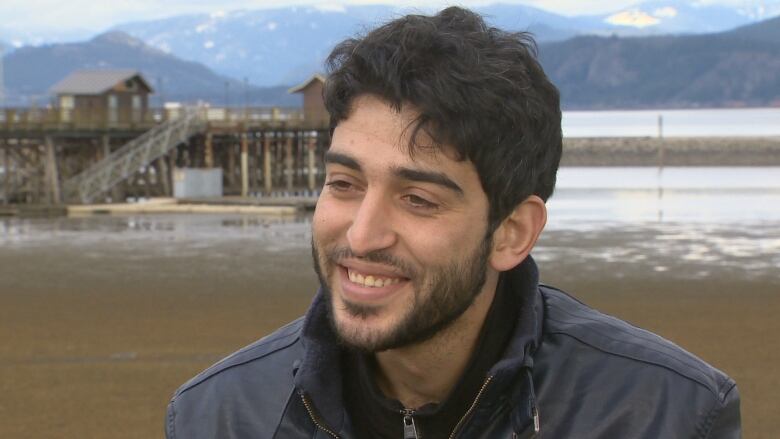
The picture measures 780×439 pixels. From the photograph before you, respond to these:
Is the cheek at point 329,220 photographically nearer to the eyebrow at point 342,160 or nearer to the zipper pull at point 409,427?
the eyebrow at point 342,160

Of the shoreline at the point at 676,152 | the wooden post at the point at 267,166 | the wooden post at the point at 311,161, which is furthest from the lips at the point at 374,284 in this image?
the shoreline at the point at 676,152

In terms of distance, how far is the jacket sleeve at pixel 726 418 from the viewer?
7.98ft

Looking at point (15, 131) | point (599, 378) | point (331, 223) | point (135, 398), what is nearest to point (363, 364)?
point (331, 223)

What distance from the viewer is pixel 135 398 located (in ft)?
32.2

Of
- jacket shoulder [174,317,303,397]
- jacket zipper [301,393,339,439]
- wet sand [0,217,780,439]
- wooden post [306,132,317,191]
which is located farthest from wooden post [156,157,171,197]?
jacket zipper [301,393,339,439]

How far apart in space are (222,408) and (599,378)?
2.80 feet

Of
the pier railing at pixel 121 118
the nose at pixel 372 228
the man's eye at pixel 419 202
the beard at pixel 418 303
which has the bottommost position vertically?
the beard at pixel 418 303

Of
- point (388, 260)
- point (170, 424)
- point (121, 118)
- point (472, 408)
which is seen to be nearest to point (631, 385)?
point (472, 408)

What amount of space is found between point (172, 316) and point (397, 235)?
12.3 metres

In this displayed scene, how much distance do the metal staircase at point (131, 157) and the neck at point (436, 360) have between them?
34015mm

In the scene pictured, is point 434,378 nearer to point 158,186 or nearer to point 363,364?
point 363,364

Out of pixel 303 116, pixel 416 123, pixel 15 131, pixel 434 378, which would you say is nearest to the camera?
pixel 416 123

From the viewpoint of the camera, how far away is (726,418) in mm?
2463

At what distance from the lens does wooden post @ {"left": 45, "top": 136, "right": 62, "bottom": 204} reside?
3797 cm
